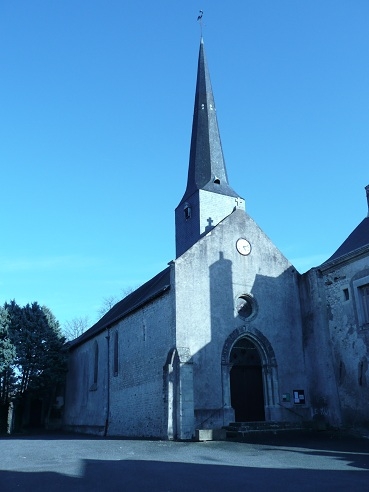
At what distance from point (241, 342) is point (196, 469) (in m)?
10.4

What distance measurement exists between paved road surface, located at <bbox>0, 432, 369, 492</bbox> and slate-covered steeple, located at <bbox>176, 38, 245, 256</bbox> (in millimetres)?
13837

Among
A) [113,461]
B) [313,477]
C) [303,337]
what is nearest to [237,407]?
[303,337]

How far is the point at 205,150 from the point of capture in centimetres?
2794

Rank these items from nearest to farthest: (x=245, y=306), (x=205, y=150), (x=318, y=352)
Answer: (x=318, y=352), (x=245, y=306), (x=205, y=150)

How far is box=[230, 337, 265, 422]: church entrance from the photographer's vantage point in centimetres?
1827

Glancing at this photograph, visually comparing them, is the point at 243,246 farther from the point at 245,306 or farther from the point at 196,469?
the point at 196,469

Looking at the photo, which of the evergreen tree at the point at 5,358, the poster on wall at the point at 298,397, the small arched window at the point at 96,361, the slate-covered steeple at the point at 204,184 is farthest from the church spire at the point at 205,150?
the evergreen tree at the point at 5,358

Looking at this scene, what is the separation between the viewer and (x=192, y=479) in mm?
7672

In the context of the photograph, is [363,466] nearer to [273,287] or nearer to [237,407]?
[237,407]

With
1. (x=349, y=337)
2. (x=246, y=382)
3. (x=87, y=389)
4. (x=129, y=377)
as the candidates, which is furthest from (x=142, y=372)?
(x=349, y=337)

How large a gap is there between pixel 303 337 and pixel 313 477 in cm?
1244

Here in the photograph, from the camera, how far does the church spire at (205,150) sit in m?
Answer: 26.7

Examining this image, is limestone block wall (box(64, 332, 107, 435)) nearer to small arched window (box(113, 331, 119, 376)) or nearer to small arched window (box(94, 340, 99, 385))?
small arched window (box(94, 340, 99, 385))

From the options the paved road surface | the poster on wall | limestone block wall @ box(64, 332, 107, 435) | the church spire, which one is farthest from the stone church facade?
the church spire
